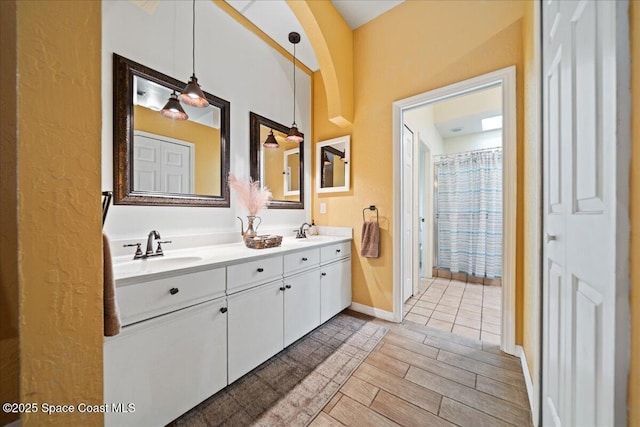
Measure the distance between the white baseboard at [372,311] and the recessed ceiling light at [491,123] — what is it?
337 cm

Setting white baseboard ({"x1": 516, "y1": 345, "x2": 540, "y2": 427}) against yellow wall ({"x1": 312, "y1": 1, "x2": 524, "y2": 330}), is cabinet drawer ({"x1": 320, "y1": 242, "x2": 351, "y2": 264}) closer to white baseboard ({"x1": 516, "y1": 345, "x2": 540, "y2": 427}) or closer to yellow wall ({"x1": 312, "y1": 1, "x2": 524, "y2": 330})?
yellow wall ({"x1": 312, "y1": 1, "x2": 524, "y2": 330})

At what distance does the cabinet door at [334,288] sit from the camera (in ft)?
6.95

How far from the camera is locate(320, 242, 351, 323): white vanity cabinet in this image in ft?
6.95

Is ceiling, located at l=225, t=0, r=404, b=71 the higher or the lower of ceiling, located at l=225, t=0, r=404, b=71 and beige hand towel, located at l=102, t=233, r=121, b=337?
the higher

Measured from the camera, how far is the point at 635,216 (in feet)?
1.57

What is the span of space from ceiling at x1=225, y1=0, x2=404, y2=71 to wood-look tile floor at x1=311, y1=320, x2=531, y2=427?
10.3 ft

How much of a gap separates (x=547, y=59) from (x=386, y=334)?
213cm

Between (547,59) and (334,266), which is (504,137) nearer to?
(547,59)

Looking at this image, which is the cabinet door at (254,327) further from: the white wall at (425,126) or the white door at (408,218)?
the white wall at (425,126)

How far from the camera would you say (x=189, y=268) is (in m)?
1.17

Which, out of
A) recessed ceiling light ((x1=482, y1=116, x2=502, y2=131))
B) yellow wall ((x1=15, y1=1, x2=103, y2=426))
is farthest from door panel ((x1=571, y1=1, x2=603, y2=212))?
recessed ceiling light ((x1=482, y1=116, x2=502, y2=131))

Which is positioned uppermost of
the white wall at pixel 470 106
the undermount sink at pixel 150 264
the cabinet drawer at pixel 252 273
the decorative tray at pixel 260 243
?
the white wall at pixel 470 106

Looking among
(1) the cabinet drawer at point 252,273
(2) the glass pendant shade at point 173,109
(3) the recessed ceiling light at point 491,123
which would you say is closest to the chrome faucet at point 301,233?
(1) the cabinet drawer at point 252,273

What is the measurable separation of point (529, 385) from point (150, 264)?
2.37m
